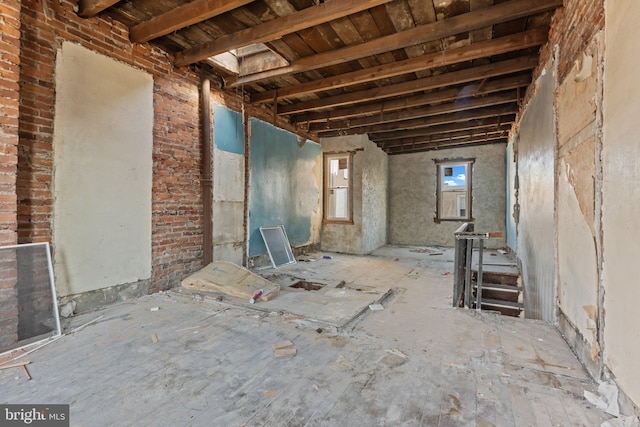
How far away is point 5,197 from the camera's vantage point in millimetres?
2346

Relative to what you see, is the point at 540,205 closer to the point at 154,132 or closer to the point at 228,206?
Answer: the point at 228,206

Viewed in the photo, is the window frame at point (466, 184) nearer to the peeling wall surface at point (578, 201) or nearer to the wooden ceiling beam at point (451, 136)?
the wooden ceiling beam at point (451, 136)

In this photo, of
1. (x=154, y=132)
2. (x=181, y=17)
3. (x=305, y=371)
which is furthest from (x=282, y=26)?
(x=305, y=371)

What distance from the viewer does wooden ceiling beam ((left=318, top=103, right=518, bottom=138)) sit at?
5391 millimetres

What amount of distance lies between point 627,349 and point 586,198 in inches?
39.3

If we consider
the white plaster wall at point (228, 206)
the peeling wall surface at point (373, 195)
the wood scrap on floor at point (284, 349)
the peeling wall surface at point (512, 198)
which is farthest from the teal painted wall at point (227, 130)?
the peeling wall surface at point (512, 198)

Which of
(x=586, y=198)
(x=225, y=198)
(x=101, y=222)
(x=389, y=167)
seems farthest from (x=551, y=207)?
(x=389, y=167)

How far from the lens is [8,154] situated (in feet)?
7.69

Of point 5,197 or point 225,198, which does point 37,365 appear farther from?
point 225,198

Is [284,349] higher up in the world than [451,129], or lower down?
lower down

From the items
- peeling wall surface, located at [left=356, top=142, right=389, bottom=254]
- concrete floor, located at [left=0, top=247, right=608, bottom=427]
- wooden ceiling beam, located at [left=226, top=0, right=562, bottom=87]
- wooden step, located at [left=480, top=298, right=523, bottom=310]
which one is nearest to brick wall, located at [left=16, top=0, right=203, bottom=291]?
concrete floor, located at [left=0, top=247, right=608, bottom=427]

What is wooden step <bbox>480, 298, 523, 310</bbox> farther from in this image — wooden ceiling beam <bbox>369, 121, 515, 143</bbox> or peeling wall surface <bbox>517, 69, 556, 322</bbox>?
wooden ceiling beam <bbox>369, 121, 515, 143</bbox>

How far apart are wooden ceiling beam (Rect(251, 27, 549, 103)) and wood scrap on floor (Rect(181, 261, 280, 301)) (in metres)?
2.92

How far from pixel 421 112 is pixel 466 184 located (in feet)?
11.8
